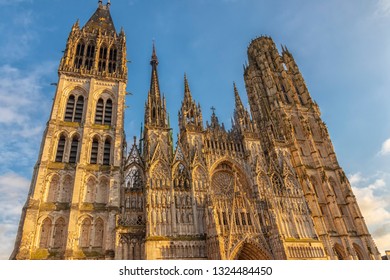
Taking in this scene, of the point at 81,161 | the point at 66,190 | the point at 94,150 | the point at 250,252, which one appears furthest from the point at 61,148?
the point at 250,252

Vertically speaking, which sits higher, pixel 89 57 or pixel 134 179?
pixel 89 57

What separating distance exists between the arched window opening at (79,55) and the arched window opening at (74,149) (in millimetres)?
10718

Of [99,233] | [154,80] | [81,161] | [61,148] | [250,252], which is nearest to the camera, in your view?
[99,233]

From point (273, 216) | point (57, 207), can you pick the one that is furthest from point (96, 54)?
point (273, 216)

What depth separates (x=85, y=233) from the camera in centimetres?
2488

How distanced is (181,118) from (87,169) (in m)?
12.7

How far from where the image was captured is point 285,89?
47656mm

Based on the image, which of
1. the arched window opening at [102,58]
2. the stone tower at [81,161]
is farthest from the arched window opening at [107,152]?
the arched window opening at [102,58]

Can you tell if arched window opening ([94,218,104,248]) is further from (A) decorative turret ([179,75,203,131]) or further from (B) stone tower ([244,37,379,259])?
(B) stone tower ([244,37,379,259])

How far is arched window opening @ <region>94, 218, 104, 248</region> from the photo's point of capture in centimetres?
2467

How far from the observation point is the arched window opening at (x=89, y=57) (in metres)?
36.0

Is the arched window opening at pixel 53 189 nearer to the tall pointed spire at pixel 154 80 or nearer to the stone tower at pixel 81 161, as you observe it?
Result: the stone tower at pixel 81 161

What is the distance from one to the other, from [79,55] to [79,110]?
898cm

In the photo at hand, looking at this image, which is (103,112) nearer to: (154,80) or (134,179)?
(134,179)
